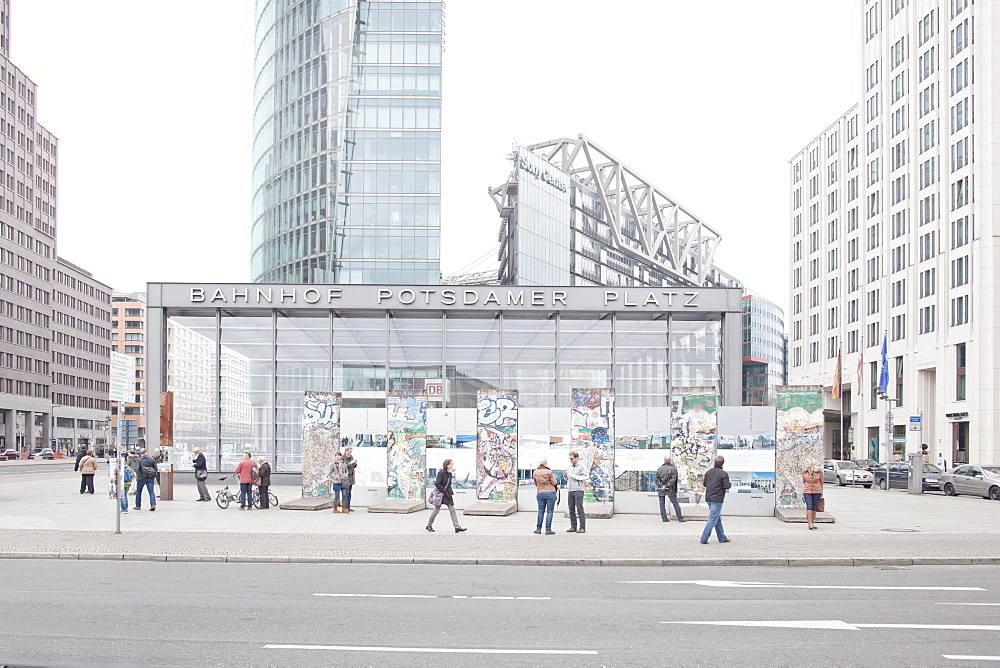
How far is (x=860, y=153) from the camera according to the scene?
88.1 m

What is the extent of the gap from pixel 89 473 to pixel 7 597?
844 inches

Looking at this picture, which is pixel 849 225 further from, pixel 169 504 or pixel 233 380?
pixel 169 504

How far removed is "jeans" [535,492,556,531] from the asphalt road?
4348 mm

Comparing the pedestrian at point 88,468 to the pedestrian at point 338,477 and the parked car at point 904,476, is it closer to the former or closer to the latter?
the pedestrian at point 338,477

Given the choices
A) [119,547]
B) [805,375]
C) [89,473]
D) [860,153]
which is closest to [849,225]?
[860,153]

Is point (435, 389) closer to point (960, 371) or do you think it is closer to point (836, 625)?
point (836, 625)

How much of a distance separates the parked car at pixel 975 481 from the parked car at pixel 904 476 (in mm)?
587

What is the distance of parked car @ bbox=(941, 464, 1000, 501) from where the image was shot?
35.7m

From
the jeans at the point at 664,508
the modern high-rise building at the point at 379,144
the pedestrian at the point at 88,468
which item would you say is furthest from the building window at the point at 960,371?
the pedestrian at the point at 88,468

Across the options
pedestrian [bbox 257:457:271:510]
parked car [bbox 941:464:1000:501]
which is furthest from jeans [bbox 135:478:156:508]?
parked car [bbox 941:464:1000:501]

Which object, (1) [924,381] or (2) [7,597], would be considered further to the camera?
(1) [924,381]

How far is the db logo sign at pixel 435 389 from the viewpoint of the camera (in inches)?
1414

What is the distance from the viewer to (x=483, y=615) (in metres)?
10.8

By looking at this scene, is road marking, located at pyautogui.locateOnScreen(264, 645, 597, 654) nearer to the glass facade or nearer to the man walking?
the man walking
